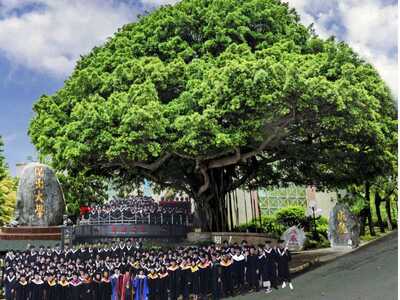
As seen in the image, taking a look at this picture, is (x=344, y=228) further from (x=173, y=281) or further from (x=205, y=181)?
(x=173, y=281)

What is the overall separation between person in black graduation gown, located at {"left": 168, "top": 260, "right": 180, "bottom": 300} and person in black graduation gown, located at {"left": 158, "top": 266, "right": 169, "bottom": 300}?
115mm

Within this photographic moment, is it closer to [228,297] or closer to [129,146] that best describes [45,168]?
[129,146]

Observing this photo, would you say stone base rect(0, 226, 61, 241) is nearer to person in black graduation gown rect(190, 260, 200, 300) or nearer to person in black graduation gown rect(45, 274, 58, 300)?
person in black graduation gown rect(45, 274, 58, 300)

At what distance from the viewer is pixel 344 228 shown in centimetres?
2020

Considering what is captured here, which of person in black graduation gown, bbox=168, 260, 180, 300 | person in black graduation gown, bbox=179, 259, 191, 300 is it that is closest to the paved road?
person in black graduation gown, bbox=179, 259, 191, 300

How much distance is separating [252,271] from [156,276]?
2944 millimetres

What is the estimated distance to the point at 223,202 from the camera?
20781 millimetres

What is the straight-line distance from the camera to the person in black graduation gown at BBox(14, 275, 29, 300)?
1284 centimetres

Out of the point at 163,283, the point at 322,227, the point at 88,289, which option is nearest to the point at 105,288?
the point at 88,289

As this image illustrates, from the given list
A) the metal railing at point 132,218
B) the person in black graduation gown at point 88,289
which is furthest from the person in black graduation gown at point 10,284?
the metal railing at point 132,218

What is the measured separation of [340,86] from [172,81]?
18.3ft

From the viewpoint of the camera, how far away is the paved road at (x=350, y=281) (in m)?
12.1

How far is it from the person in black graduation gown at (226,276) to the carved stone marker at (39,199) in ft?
37.8

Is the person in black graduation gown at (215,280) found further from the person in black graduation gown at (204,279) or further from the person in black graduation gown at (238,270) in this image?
the person in black graduation gown at (238,270)
